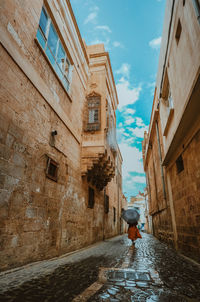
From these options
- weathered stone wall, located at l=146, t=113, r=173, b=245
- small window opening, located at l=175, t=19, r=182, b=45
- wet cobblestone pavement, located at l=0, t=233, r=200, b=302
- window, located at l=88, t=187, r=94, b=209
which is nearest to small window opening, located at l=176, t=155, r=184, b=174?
weathered stone wall, located at l=146, t=113, r=173, b=245

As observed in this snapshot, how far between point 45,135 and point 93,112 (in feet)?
14.1

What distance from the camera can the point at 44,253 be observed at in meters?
4.47

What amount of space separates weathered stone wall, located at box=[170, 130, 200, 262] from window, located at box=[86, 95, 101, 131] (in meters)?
4.20

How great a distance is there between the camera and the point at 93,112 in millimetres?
8844

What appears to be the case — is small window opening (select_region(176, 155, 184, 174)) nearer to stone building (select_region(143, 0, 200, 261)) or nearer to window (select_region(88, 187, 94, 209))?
stone building (select_region(143, 0, 200, 261))

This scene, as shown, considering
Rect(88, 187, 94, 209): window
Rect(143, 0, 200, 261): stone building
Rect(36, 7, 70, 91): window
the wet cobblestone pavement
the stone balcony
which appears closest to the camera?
the wet cobblestone pavement

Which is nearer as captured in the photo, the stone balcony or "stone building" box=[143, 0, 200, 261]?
"stone building" box=[143, 0, 200, 261]

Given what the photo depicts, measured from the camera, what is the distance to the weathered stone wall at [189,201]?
452 cm

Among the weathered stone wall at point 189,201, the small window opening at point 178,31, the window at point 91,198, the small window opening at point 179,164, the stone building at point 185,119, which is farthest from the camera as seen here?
the window at point 91,198

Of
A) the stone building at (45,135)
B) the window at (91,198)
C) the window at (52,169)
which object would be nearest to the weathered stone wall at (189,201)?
the stone building at (45,135)

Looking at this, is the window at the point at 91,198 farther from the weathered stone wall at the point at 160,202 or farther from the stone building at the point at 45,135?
the weathered stone wall at the point at 160,202

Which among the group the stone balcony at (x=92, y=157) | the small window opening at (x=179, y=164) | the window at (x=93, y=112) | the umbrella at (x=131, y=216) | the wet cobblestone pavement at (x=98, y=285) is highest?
the window at (x=93, y=112)

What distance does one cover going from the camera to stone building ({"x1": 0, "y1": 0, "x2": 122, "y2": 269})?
3561 mm

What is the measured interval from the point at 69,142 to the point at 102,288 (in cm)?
497
